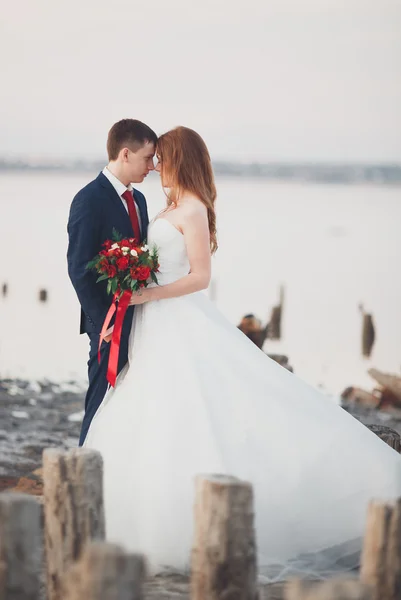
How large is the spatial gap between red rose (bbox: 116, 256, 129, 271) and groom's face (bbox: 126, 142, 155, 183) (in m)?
0.61

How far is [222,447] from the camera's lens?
426cm

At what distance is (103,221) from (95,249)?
0.13m

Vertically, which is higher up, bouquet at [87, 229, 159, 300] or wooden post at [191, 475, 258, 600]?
bouquet at [87, 229, 159, 300]

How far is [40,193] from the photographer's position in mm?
27219

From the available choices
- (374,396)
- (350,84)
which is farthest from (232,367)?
(350,84)

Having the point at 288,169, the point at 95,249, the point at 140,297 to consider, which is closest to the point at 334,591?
the point at 140,297

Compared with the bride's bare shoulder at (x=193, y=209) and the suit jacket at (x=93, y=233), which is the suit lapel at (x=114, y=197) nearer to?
the suit jacket at (x=93, y=233)

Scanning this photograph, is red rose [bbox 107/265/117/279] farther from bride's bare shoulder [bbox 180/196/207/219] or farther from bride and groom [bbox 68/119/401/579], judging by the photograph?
bride's bare shoulder [bbox 180/196/207/219]

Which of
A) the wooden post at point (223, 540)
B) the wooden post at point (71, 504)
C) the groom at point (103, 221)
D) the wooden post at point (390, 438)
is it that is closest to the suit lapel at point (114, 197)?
the groom at point (103, 221)

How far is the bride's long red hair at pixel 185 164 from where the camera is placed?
458 centimetres

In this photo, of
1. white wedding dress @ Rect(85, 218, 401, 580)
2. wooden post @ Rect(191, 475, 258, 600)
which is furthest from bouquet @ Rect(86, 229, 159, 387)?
wooden post @ Rect(191, 475, 258, 600)

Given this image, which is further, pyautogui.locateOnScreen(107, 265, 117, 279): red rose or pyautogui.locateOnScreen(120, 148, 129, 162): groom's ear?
pyautogui.locateOnScreen(120, 148, 129, 162): groom's ear

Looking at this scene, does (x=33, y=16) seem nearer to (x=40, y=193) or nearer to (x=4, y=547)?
(x=40, y=193)

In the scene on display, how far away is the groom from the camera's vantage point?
4.69 metres
